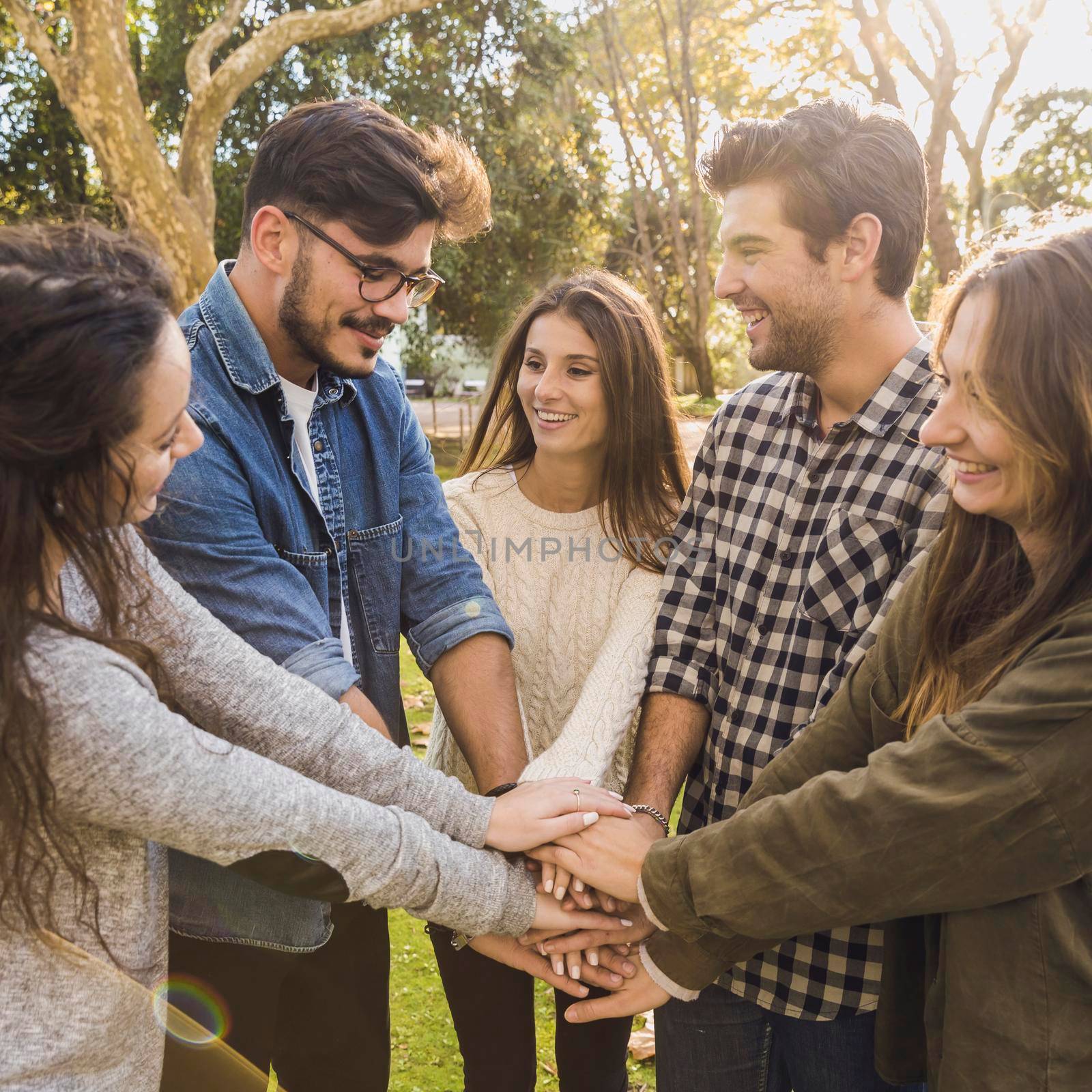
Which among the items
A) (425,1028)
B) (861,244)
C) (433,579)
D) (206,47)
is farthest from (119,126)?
(861,244)

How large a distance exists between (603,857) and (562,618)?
2.65 feet

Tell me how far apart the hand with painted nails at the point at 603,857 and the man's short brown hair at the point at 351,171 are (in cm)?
155

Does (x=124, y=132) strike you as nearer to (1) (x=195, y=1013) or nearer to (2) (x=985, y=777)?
(1) (x=195, y=1013)

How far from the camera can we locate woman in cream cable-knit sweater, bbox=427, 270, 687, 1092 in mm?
2805

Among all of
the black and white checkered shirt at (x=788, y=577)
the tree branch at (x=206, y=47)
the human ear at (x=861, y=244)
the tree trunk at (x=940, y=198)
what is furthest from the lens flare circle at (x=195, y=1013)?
the tree trunk at (x=940, y=198)

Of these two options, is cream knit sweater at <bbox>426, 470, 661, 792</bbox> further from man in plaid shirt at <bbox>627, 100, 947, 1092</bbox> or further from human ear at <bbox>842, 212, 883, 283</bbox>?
human ear at <bbox>842, 212, 883, 283</bbox>

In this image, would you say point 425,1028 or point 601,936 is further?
point 425,1028

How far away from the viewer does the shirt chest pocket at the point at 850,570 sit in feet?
7.56

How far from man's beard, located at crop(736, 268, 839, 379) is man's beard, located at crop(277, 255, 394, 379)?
1.02 metres

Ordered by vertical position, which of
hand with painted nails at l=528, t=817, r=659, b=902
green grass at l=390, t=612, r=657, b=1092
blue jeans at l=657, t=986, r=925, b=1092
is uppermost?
hand with painted nails at l=528, t=817, r=659, b=902

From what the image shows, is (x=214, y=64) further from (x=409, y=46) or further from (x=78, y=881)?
(x=78, y=881)

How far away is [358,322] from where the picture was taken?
2.61m

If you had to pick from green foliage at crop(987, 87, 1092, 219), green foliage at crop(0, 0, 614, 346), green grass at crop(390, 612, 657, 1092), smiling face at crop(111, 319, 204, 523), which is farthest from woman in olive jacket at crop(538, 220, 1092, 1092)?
green foliage at crop(987, 87, 1092, 219)

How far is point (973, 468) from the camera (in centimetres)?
179
